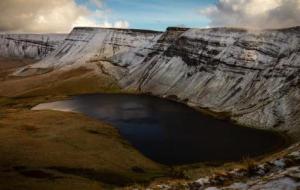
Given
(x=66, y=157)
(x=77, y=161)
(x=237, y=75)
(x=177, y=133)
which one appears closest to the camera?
(x=77, y=161)

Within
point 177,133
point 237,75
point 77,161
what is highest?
point 237,75

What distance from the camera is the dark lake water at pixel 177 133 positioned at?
77.3m

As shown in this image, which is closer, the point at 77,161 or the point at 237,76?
the point at 77,161

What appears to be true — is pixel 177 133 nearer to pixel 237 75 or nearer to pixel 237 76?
pixel 237 76

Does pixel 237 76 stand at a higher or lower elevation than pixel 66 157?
higher

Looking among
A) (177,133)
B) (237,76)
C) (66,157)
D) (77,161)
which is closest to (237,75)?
(237,76)

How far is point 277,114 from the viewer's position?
106 meters

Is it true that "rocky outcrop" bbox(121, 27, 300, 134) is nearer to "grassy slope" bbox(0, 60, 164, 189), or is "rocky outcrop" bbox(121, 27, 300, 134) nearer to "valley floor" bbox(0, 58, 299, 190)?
"valley floor" bbox(0, 58, 299, 190)

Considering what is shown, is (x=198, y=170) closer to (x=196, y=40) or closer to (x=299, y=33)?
(x=299, y=33)

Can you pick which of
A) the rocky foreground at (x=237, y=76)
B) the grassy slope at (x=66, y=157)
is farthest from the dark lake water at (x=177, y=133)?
the rocky foreground at (x=237, y=76)

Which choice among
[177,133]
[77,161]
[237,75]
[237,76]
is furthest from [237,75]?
[77,161]

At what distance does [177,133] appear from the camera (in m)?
95.1

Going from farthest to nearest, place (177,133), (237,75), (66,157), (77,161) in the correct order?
(237,75) < (177,133) < (66,157) < (77,161)

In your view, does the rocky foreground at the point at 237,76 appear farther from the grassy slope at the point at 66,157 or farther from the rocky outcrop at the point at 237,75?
the grassy slope at the point at 66,157
